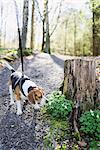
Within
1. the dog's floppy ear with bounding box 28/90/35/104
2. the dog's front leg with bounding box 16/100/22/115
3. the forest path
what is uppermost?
the dog's floppy ear with bounding box 28/90/35/104

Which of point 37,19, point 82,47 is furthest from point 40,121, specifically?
point 82,47

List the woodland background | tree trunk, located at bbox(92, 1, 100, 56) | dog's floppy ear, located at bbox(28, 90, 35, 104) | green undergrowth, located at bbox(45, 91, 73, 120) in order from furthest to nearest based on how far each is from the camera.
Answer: tree trunk, located at bbox(92, 1, 100, 56)
the woodland background
green undergrowth, located at bbox(45, 91, 73, 120)
dog's floppy ear, located at bbox(28, 90, 35, 104)

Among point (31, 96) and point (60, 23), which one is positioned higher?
point (60, 23)

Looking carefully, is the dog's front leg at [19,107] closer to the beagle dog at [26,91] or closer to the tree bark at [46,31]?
the beagle dog at [26,91]

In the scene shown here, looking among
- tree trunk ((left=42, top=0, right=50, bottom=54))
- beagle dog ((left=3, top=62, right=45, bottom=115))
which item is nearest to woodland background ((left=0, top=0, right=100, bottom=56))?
tree trunk ((left=42, top=0, right=50, bottom=54))

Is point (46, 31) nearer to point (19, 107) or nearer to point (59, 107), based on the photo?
point (19, 107)

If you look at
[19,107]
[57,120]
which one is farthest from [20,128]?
[57,120]

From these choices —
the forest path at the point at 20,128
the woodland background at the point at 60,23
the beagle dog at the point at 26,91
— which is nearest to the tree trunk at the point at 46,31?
the woodland background at the point at 60,23

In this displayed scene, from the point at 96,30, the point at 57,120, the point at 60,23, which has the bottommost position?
the point at 57,120

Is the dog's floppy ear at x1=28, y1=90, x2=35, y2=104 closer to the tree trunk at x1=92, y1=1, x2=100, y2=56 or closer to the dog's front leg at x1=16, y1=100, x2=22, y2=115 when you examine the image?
the dog's front leg at x1=16, y1=100, x2=22, y2=115

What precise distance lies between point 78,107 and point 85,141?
0.76m

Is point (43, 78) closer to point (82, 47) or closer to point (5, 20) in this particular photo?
point (82, 47)

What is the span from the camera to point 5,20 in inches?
1617

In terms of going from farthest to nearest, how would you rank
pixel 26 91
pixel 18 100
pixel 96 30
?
pixel 96 30 → pixel 18 100 → pixel 26 91
